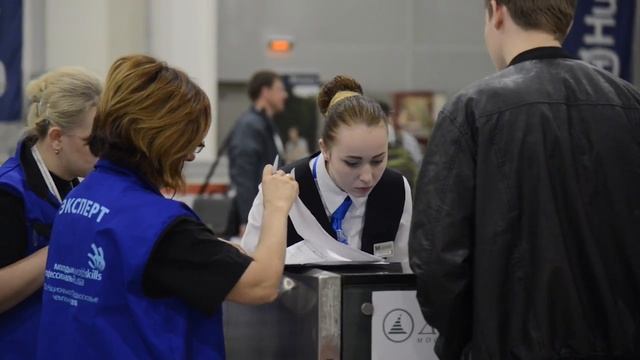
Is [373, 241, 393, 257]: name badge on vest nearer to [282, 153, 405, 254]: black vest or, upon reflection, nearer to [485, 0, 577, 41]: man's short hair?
[282, 153, 405, 254]: black vest

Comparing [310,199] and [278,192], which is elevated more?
[278,192]

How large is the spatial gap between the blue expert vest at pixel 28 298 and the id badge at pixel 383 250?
0.81m

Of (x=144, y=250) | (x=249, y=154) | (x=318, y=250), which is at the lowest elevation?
(x=249, y=154)

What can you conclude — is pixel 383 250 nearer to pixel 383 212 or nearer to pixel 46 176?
pixel 383 212

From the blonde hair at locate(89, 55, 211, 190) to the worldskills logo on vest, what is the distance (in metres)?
0.18

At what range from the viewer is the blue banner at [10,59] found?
19.7 ft

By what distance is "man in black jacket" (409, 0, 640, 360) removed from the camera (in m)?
1.97

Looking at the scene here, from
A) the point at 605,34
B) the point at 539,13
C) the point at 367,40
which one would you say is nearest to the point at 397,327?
the point at 539,13

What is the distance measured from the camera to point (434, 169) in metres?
2.01

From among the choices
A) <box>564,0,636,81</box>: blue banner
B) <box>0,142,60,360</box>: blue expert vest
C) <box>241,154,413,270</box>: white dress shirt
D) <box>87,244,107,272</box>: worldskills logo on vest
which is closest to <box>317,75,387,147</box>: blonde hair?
<box>241,154,413,270</box>: white dress shirt

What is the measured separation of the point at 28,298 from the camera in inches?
94.3

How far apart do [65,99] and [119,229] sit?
2.20 feet

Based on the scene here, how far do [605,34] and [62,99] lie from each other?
6.52 metres

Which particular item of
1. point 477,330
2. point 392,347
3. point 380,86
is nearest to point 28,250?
point 392,347
